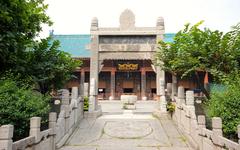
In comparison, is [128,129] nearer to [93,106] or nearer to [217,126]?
[93,106]

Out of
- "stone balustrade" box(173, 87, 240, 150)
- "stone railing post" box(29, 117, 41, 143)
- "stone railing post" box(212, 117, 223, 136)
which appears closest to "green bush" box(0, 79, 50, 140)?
"stone railing post" box(29, 117, 41, 143)

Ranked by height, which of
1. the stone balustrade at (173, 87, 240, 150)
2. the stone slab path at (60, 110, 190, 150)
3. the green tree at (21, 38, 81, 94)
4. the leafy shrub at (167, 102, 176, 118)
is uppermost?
the green tree at (21, 38, 81, 94)

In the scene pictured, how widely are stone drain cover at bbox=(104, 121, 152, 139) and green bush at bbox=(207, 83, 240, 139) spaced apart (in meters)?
2.46

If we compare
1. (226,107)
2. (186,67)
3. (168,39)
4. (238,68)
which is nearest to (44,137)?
(226,107)

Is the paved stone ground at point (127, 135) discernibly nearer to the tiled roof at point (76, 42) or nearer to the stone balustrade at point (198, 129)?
the stone balustrade at point (198, 129)

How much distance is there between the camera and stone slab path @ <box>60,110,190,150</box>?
7270 millimetres

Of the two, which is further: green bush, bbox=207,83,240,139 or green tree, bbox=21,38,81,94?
green tree, bbox=21,38,81,94

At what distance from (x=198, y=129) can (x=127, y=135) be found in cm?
237

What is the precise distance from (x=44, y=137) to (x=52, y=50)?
4.41 meters

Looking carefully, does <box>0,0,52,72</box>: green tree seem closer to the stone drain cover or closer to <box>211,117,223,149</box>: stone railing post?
the stone drain cover

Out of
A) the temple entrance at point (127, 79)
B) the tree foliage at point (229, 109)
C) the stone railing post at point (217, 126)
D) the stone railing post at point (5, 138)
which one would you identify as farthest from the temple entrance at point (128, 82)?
the stone railing post at point (5, 138)

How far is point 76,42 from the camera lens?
30.9 m

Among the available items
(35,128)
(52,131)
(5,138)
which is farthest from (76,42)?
(5,138)

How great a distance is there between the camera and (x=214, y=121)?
5.89 m
